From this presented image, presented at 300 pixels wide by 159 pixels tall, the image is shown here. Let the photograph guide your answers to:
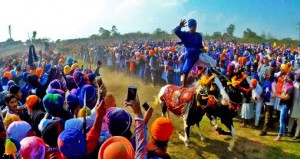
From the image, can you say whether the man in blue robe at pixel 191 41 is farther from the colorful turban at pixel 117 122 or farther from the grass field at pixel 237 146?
the colorful turban at pixel 117 122

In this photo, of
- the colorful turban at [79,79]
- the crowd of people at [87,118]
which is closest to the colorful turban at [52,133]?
the crowd of people at [87,118]

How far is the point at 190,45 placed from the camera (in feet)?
30.3

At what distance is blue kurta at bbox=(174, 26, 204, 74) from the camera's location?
9039 mm

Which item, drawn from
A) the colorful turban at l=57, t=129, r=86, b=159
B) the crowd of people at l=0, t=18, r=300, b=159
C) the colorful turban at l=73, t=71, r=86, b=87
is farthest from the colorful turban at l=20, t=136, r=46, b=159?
the colorful turban at l=73, t=71, r=86, b=87

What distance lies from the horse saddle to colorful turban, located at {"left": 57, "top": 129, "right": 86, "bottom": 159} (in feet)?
21.2

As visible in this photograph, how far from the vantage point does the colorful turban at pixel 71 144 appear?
3.37 metres

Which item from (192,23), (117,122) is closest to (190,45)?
(192,23)

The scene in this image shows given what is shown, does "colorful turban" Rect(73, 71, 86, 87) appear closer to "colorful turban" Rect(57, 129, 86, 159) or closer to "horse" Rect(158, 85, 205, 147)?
"horse" Rect(158, 85, 205, 147)

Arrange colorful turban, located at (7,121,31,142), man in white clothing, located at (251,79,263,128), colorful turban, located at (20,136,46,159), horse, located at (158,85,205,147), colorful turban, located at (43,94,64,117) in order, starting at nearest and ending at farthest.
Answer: colorful turban, located at (20,136,46,159), colorful turban, located at (7,121,31,142), colorful turban, located at (43,94,64,117), horse, located at (158,85,205,147), man in white clothing, located at (251,79,263,128)

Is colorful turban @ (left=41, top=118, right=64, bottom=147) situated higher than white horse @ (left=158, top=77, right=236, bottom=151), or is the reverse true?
colorful turban @ (left=41, top=118, right=64, bottom=147)

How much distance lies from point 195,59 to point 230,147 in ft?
8.53

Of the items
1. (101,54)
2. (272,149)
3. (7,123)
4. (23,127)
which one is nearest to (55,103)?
(23,127)

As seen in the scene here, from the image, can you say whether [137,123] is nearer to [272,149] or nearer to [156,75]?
[272,149]

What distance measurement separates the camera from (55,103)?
502 centimetres
